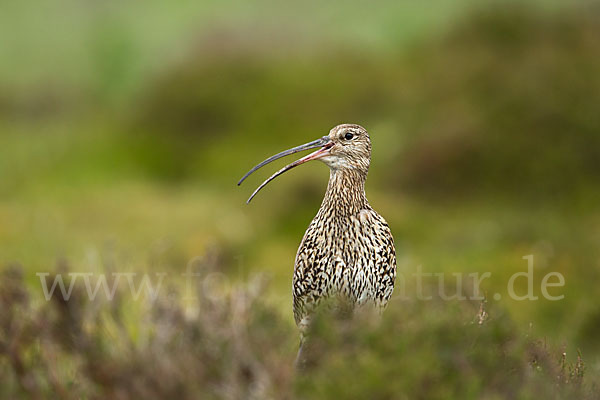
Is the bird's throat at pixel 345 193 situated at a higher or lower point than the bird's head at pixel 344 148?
lower

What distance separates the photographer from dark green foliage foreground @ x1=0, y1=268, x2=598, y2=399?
419 cm

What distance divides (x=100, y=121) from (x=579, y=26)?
42.1 feet

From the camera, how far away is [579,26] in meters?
19.9

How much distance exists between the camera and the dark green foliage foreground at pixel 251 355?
419cm

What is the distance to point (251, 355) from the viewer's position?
4234 mm

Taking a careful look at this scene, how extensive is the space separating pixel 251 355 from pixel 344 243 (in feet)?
7.75

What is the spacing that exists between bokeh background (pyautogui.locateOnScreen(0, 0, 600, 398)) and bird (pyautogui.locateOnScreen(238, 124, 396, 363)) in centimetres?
95

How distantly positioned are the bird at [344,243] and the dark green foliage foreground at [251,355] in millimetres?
1674

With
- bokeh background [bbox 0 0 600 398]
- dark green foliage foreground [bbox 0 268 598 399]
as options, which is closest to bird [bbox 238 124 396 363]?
bokeh background [bbox 0 0 600 398]

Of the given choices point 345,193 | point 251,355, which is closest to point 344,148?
point 345,193

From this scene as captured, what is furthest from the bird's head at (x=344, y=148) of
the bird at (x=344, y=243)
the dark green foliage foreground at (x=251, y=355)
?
the dark green foliage foreground at (x=251, y=355)

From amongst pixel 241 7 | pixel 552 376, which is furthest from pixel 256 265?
pixel 241 7

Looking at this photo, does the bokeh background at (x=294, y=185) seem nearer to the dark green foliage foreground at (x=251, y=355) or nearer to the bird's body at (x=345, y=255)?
the dark green foliage foreground at (x=251, y=355)

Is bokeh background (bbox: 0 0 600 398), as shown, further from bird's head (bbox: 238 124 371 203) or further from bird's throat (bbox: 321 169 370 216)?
bird's head (bbox: 238 124 371 203)
